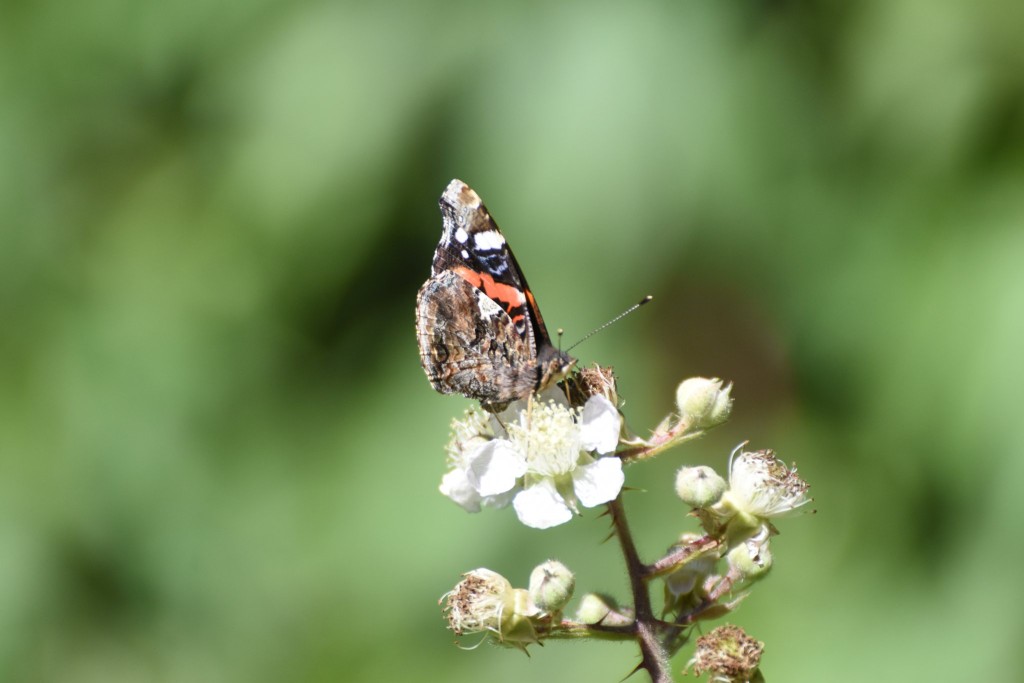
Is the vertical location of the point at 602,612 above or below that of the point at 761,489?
below

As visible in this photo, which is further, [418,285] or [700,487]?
[418,285]

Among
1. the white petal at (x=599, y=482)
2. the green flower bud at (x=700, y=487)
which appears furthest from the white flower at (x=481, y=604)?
the green flower bud at (x=700, y=487)

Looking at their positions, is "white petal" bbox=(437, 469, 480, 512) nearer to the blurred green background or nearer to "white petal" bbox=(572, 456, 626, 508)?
"white petal" bbox=(572, 456, 626, 508)

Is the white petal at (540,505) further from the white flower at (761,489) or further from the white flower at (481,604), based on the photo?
the white flower at (761,489)

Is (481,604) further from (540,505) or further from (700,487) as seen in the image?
(700,487)

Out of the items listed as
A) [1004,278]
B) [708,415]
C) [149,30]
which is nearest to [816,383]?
[1004,278]

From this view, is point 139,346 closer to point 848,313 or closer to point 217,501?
point 217,501

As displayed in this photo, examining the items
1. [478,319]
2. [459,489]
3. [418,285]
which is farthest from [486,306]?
[418,285]
